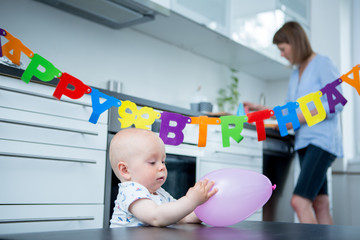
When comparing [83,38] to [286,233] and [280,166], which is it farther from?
[286,233]

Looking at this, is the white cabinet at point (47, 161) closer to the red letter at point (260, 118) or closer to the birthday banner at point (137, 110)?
the birthday banner at point (137, 110)

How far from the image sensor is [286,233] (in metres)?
0.75

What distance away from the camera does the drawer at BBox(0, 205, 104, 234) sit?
1523 millimetres

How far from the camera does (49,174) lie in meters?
1.66

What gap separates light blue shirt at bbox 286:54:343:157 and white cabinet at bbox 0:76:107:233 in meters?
1.22

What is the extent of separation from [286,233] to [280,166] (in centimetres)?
247

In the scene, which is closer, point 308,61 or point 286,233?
point 286,233

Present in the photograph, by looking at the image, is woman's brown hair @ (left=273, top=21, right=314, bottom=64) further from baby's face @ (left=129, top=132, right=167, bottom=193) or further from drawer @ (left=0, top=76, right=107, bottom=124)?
baby's face @ (left=129, top=132, right=167, bottom=193)

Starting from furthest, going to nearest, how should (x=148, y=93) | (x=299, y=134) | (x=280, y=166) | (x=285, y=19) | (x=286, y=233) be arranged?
(x=285, y=19) < (x=280, y=166) < (x=148, y=93) < (x=299, y=134) < (x=286, y=233)

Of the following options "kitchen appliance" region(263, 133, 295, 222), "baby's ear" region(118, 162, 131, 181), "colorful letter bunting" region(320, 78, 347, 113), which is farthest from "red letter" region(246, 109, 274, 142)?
"kitchen appliance" region(263, 133, 295, 222)

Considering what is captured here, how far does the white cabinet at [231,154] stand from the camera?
244 cm

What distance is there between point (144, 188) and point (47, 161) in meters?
0.80

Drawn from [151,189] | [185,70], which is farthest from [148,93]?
[151,189]

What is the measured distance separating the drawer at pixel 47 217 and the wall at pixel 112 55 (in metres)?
0.95
